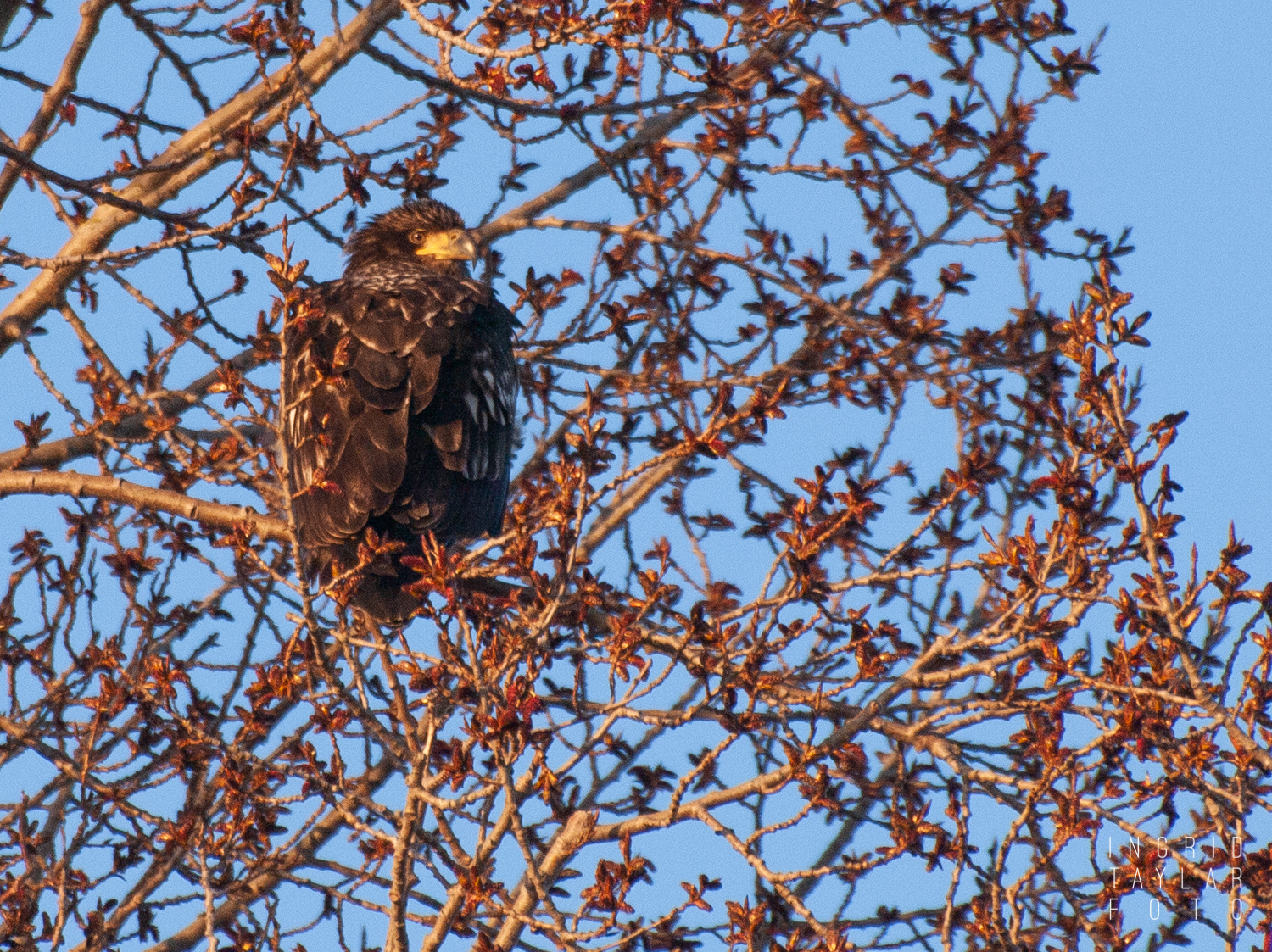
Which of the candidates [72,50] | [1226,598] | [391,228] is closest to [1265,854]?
[1226,598]

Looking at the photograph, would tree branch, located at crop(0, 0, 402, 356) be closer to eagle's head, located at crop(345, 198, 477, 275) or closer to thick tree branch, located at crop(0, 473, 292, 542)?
thick tree branch, located at crop(0, 473, 292, 542)

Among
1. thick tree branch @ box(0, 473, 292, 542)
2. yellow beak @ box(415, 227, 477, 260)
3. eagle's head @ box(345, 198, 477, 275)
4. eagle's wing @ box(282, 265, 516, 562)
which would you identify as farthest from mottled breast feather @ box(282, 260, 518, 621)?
eagle's head @ box(345, 198, 477, 275)

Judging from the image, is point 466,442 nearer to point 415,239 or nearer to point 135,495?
point 135,495

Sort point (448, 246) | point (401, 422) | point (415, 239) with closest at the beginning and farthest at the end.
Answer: point (401, 422), point (448, 246), point (415, 239)

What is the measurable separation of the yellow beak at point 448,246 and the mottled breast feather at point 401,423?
0.68 meters

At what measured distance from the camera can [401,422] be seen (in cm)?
627

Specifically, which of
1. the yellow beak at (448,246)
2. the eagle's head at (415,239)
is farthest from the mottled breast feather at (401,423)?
the eagle's head at (415,239)

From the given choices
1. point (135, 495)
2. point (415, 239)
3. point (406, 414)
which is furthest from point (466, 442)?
point (415, 239)

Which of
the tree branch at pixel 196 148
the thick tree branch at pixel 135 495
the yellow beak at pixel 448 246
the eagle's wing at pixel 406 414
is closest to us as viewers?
the thick tree branch at pixel 135 495

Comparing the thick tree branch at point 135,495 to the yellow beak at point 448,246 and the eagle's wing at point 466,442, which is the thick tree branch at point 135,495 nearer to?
the eagle's wing at point 466,442

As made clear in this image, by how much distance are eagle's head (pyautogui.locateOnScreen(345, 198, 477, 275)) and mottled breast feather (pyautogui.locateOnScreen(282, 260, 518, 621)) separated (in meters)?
1.10

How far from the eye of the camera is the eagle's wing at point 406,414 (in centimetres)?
605

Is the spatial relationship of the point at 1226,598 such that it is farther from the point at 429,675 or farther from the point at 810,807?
the point at 429,675

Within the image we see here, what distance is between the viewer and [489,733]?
4090mm
